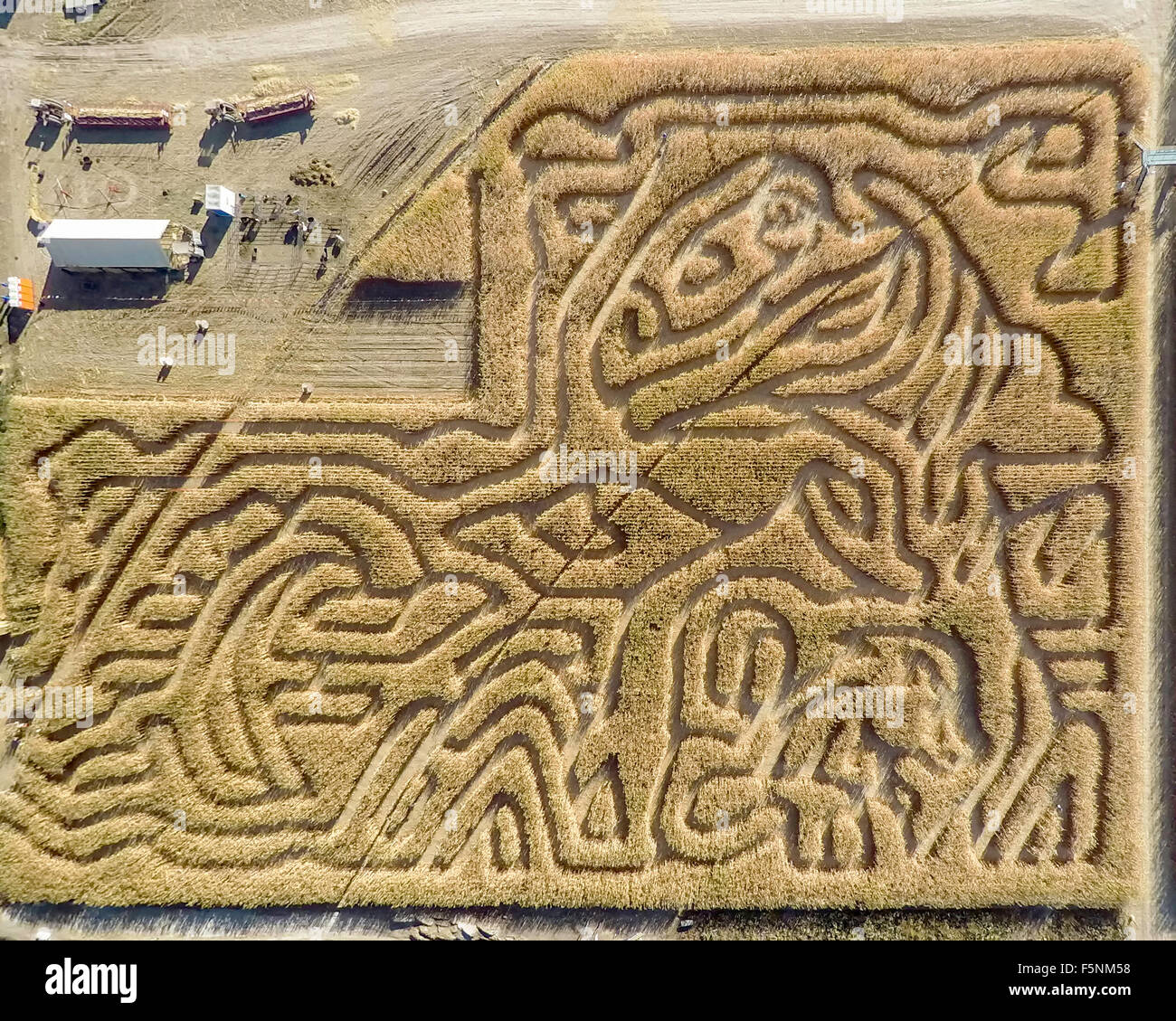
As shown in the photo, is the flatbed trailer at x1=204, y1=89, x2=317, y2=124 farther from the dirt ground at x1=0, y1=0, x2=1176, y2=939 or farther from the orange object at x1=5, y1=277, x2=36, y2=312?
the orange object at x1=5, y1=277, x2=36, y2=312

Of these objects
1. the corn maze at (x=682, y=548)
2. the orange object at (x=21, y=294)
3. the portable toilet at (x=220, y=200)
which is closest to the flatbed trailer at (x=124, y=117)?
the portable toilet at (x=220, y=200)

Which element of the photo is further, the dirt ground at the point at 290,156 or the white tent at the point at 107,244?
the dirt ground at the point at 290,156

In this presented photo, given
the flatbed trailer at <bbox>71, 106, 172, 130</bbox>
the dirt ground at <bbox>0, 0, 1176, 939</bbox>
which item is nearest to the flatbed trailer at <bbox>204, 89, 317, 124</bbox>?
the dirt ground at <bbox>0, 0, 1176, 939</bbox>

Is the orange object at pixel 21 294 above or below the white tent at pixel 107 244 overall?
below

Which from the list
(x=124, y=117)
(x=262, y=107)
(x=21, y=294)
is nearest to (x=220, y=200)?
(x=262, y=107)

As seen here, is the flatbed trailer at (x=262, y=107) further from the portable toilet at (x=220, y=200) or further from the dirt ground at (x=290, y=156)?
the portable toilet at (x=220, y=200)

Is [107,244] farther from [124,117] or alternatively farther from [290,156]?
[290,156]

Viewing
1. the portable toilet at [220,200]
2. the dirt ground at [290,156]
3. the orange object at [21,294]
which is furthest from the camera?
the dirt ground at [290,156]
